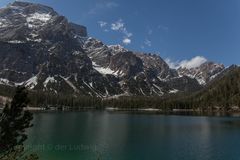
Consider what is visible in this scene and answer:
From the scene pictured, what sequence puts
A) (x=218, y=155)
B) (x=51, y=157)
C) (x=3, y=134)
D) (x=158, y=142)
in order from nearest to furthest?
1. (x=3, y=134)
2. (x=51, y=157)
3. (x=218, y=155)
4. (x=158, y=142)

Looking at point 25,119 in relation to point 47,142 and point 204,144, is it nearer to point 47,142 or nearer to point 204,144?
point 47,142

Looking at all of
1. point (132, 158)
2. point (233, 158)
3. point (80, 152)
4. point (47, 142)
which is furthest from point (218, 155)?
point (47, 142)

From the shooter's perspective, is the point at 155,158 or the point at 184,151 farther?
the point at 184,151

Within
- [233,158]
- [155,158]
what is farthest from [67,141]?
[233,158]

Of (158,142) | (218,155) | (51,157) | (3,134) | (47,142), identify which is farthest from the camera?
(158,142)

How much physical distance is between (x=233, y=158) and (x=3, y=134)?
50.3 meters

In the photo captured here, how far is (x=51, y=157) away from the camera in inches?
2406

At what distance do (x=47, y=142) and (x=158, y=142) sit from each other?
31976mm

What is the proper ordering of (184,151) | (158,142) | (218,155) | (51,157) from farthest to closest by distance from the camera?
1. (158,142)
2. (184,151)
3. (218,155)
4. (51,157)

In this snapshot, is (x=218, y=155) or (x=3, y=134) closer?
(x=3, y=134)

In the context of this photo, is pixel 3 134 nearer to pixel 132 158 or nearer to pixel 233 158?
pixel 132 158

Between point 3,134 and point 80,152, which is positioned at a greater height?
point 3,134

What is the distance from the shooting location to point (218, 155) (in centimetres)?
6719

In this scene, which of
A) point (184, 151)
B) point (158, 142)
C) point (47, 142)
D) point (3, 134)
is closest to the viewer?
point (3, 134)
